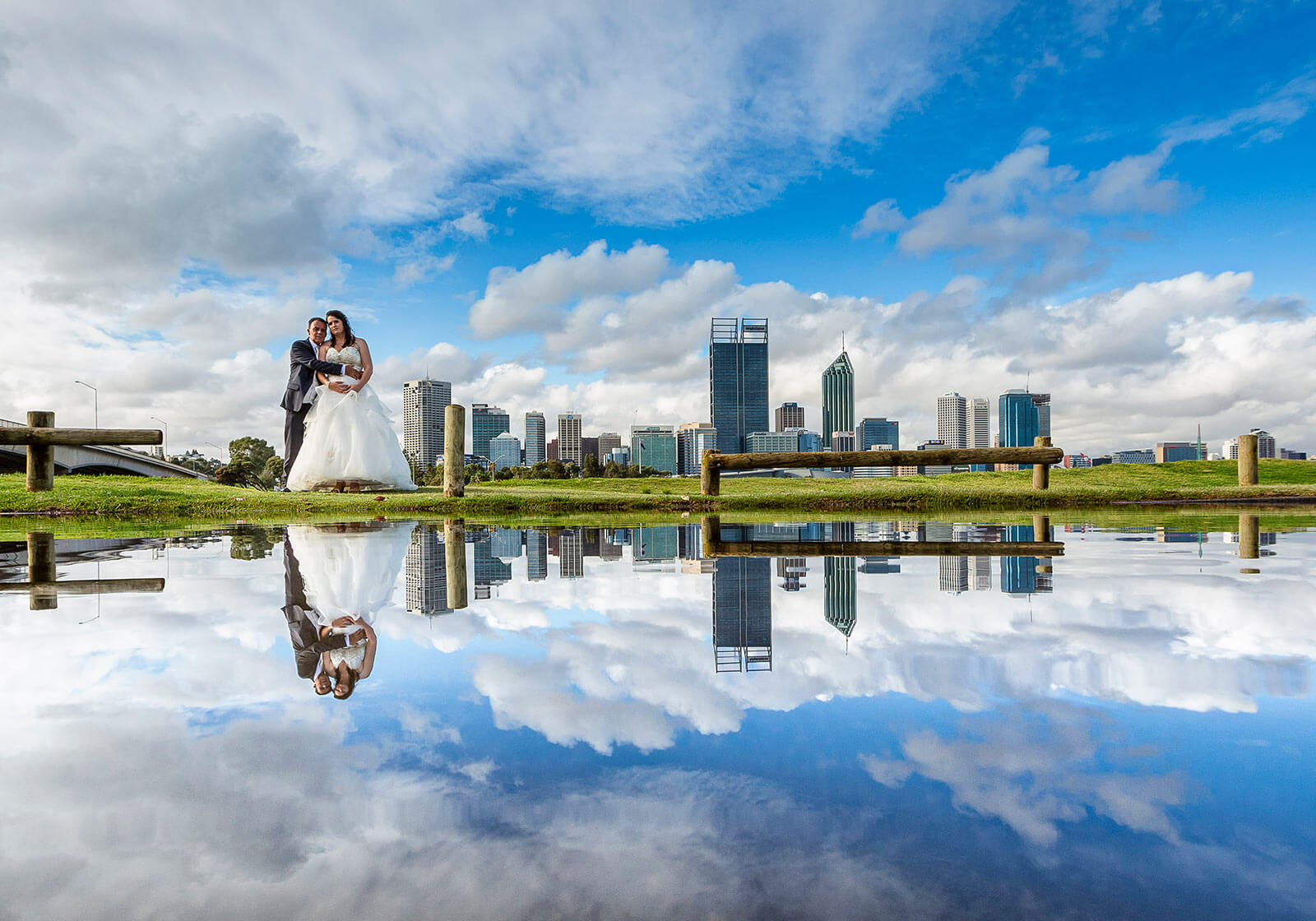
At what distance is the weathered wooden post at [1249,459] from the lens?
19188mm

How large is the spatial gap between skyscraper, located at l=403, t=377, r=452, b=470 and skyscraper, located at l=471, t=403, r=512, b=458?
1737 inches

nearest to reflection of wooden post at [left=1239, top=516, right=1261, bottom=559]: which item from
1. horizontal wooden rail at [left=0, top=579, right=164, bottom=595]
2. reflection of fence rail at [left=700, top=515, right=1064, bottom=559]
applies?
reflection of fence rail at [left=700, top=515, right=1064, bottom=559]

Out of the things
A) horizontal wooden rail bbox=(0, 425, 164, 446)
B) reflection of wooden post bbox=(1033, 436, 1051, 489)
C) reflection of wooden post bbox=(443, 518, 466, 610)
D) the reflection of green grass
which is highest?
horizontal wooden rail bbox=(0, 425, 164, 446)

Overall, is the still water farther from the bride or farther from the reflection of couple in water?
the bride

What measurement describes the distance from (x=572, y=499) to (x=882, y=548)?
988 centimetres

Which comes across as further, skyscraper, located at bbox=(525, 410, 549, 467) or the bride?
skyscraper, located at bbox=(525, 410, 549, 467)

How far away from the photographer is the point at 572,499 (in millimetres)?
16938

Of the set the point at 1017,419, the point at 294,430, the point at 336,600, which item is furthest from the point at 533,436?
the point at 336,600

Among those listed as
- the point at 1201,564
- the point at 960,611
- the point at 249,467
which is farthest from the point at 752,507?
the point at 249,467

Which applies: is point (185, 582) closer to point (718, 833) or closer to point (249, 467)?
point (718, 833)

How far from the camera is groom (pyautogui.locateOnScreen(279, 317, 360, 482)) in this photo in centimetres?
1911

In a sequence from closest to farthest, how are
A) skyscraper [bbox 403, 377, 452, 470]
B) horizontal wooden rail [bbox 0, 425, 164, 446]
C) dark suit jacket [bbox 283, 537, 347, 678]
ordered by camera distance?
dark suit jacket [bbox 283, 537, 347, 678] → horizontal wooden rail [bbox 0, 425, 164, 446] → skyscraper [bbox 403, 377, 452, 470]

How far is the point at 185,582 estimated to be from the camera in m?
5.73

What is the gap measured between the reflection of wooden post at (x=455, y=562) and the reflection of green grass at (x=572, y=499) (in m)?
4.28
